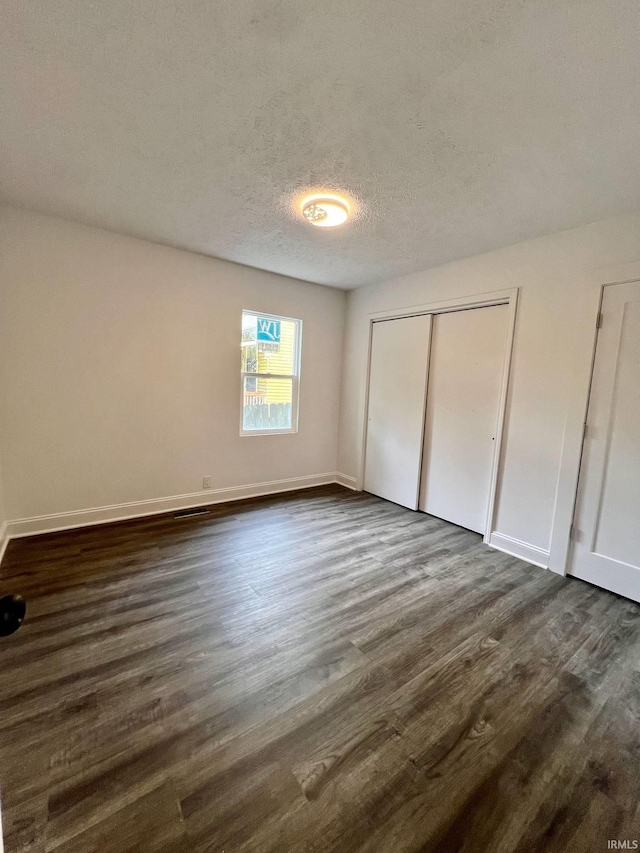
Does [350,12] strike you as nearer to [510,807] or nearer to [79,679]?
[510,807]

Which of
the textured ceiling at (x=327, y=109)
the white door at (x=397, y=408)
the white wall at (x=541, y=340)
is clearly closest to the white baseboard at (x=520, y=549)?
the white wall at (x=541, y=340)

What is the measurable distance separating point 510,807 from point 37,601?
2505mm

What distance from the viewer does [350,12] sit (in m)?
1.18

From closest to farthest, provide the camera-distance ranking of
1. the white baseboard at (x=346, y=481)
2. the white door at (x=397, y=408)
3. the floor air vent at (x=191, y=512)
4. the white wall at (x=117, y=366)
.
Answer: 1. the white wall at (x=117, y=366)
2. the floor air vent at (x=191, y=512)
3. the white door at (x=397, y=408)
4. the white baseboard at (x=346, y=481)

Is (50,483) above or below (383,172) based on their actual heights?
below

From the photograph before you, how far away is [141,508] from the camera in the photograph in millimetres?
3432

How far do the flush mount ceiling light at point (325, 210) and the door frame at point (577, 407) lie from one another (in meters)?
1.83

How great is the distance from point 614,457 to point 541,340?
1.01m

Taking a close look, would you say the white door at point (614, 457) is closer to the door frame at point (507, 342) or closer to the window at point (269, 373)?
the door frame at point (507, 342)

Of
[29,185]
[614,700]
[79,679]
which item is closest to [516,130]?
[614,700]

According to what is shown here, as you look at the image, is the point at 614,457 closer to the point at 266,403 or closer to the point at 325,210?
the point at 325,210

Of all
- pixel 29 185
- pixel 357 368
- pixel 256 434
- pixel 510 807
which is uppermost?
pixel 29 185

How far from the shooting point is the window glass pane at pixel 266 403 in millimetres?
4043

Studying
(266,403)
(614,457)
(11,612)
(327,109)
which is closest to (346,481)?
(266,403)
